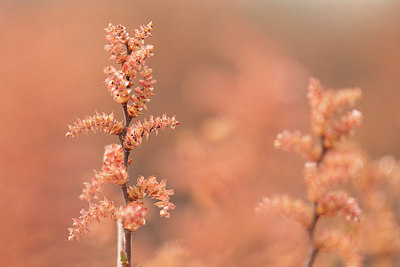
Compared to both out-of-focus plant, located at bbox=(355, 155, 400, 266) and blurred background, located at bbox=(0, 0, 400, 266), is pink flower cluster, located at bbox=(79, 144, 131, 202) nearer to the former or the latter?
blurred background, located at bbox=(0, 0, 400, 266)

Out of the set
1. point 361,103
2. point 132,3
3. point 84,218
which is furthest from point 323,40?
point 84,218

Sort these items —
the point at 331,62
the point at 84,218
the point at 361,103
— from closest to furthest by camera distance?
the point at 84,218 < the point at 361,103 < the point at 331,62

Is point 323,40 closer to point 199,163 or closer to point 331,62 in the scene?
point 331,62

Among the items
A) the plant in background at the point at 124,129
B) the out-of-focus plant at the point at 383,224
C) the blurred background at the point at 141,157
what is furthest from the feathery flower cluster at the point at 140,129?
the out-of-focus plant at the point at 383,224

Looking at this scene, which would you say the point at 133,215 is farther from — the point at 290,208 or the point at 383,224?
the point at 383,224

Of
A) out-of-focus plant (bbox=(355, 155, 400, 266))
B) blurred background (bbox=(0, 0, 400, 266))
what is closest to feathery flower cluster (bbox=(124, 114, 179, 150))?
blurred background (bbox=(0, 0, 400, 266))

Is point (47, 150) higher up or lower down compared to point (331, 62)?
lower down
